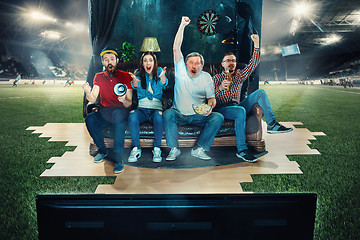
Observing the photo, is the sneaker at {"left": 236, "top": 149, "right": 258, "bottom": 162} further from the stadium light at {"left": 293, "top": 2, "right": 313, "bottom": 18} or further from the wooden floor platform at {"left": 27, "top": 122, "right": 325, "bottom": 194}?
the stadium light at {"left": 293, "top": 2, "right": 313, "bottom": 18}

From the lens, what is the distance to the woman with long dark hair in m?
2.11

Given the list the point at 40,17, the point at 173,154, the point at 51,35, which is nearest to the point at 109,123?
the point at 173,154

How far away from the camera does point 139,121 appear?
221 cm

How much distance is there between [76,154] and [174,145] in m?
1.04

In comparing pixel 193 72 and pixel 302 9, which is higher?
pixel 302 9

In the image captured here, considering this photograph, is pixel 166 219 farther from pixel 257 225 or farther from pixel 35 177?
pixel 35 177

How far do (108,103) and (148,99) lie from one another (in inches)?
15.4

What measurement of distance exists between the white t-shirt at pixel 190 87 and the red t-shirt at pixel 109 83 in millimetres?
457

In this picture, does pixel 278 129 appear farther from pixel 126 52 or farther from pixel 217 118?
pixel 126 52

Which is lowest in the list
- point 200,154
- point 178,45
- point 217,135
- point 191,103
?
point 200,154

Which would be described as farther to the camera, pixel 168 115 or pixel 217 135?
pixel 217 135

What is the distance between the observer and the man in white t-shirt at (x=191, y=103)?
2.11 metres

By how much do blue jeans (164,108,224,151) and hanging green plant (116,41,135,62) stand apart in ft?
7.05

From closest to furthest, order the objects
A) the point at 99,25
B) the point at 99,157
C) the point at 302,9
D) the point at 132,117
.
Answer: the point at 132,117, the point at 99,157, the point at 99,25, the point at 302,9
